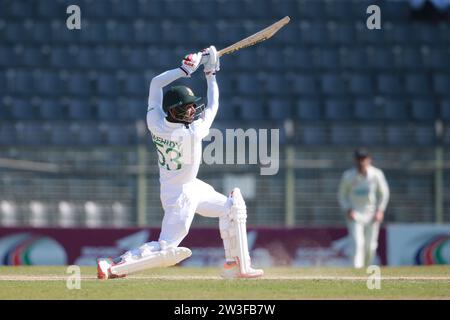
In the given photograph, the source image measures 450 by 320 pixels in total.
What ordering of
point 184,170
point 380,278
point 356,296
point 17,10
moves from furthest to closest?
1. point 17,10
2. point 380,278
3. point 184,170
4. point 356,296

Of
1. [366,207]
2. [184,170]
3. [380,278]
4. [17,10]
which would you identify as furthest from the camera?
[17,10]

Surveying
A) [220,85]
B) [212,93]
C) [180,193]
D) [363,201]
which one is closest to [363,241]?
[363,201]

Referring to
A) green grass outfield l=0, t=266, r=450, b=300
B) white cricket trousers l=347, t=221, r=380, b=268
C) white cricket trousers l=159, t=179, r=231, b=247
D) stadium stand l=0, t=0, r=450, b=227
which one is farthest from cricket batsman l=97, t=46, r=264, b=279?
stadium stand l=0, t=0, r=450, b=227

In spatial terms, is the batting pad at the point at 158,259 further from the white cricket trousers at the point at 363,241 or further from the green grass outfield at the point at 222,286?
the white cricket trousers at the point at 363,241

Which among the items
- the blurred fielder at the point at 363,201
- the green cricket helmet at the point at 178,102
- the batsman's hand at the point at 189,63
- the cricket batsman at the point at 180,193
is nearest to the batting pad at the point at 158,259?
the cricket batsman at the point at 180,193

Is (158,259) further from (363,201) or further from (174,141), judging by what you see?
(363,201)

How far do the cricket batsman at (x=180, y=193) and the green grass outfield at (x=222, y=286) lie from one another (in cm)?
21

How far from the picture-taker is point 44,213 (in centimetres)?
1762

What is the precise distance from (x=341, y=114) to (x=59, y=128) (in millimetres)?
5308

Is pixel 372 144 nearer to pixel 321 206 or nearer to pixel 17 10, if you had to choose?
pixel 321 206

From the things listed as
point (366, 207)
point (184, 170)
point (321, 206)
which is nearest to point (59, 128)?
point (321, 206)

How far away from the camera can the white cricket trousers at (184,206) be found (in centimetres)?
988

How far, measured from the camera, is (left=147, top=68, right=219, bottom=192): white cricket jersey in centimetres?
993

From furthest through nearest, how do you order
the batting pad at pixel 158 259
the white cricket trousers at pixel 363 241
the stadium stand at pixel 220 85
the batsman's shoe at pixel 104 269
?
the stadium stand at pixel 220 85 < the white cricket trousers at pixel 363 241 < the batsman's shoe at pixel 104 269 < the batting pad at pixel 158 259
